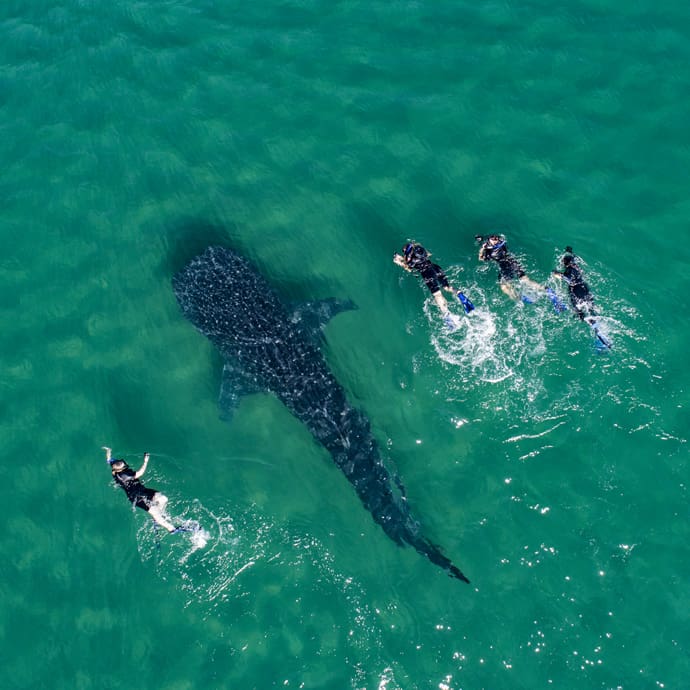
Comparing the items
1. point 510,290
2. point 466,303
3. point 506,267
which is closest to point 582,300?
point 510,290

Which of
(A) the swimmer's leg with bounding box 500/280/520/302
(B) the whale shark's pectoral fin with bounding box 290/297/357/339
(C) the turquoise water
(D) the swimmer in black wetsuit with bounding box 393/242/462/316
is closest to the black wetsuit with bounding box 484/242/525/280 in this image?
(A) the swimmer's leg with bounding box 500/280/520/302

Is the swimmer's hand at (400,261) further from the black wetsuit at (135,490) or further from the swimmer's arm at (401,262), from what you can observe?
the black wetsuit at (135,490)

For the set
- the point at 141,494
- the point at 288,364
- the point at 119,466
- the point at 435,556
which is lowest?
the point at 435,556

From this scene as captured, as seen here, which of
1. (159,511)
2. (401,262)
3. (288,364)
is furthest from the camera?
(401,262)

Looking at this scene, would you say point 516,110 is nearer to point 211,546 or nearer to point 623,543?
point 623,543

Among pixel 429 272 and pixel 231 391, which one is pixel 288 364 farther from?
pixel 429 272

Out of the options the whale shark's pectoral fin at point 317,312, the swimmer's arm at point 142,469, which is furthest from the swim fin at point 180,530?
the whale shark's pectoral fin at point 317,312
